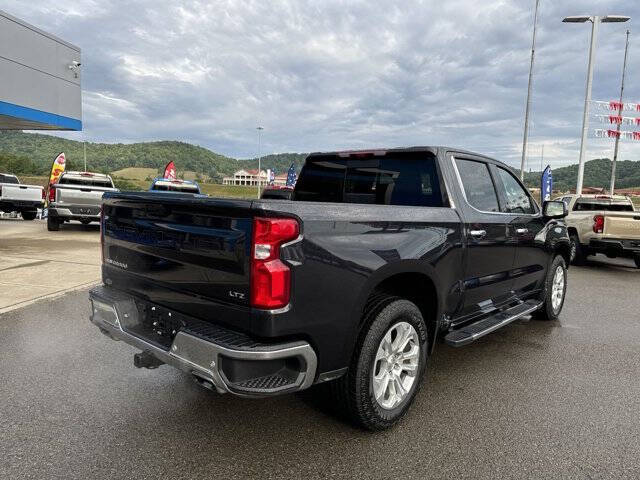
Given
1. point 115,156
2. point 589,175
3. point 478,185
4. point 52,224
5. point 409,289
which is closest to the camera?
point 409,289

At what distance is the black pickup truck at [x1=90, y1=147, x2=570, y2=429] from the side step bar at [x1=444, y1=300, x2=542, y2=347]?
0.9 inches

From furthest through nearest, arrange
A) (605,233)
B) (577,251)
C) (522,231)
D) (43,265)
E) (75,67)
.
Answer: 1. (75,67)
2. (577,251)
3. (605,233)
4. (43,265)
5. (522,231)

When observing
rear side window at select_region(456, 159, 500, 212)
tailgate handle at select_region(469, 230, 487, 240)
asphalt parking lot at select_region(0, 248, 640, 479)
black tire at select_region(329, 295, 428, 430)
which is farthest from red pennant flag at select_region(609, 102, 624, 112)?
black tire at select_region(329, 295, 428, 430)

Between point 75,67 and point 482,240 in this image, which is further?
point 75,67

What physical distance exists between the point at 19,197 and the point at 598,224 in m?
18.2

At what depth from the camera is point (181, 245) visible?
260cm

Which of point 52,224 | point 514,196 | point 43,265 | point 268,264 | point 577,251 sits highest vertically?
point 514,196

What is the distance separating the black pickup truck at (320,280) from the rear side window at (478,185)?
0.02 meters

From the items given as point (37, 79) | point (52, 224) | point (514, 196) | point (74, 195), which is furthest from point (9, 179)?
point (514, 196)

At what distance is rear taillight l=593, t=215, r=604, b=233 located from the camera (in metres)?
9.57

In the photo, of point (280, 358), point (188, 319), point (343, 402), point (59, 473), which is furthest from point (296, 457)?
point (59, 473)

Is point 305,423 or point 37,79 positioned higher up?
point 37,79

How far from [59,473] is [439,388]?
255cm

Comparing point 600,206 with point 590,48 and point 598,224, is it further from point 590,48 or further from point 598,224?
point 590,48
